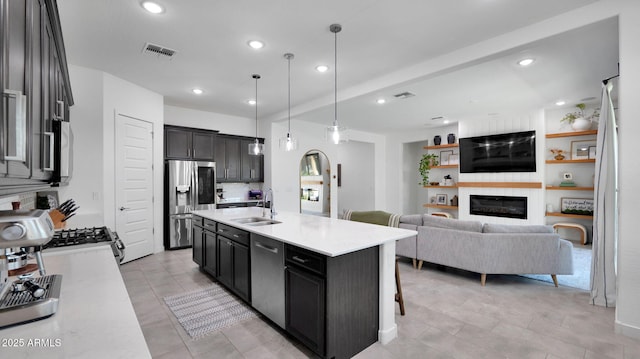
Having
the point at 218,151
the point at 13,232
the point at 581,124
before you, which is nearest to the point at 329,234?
the point at 13,232

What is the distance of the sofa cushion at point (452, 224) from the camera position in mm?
3656

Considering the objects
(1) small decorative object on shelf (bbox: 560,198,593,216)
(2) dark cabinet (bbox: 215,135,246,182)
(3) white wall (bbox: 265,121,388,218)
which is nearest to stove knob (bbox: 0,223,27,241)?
(2) dark cabinet (bbox: 215,135,246,182)

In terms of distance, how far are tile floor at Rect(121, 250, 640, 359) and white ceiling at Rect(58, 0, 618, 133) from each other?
2649 millimetres

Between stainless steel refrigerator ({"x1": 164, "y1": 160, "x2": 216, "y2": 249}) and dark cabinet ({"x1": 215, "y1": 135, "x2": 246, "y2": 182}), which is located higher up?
dark cabinet ({"x1": 215, "y1": 135, "x2": 246, "y2": 182})

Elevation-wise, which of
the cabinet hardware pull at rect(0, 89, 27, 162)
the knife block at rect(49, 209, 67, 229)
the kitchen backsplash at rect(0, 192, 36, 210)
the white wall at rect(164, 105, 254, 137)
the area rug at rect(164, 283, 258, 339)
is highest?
the white wall at rect(164, 105, 254, 137)

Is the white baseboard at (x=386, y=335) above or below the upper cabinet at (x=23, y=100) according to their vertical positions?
below

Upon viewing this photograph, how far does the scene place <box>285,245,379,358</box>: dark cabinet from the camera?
6.52ft

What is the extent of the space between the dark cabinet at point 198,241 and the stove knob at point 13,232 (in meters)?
3.27

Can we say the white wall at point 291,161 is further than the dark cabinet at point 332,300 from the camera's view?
Yes

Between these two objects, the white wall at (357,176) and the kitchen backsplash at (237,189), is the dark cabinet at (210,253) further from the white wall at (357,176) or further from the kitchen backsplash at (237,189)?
the white wall at (357,176)

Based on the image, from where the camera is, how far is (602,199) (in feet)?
9.47

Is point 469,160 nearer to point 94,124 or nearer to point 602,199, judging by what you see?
point 602,199

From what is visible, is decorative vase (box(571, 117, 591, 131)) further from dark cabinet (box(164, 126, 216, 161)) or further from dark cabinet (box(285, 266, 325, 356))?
dark cabinet (box(164, 126, 216, 161))

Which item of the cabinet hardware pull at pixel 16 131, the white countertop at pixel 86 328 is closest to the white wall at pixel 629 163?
the white countertop at pixel 86 328
